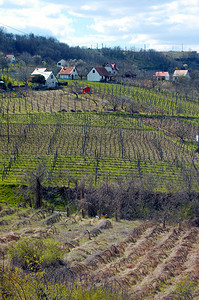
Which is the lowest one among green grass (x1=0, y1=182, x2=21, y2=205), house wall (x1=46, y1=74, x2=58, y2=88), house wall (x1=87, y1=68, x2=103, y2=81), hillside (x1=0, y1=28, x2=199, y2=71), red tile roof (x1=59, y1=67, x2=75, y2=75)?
green grass (x1=0, y1=182, x2=21, y2=205)

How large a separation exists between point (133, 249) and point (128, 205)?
6.76 metres

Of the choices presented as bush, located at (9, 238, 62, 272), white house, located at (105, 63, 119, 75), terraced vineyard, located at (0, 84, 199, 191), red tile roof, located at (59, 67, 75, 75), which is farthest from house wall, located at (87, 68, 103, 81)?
bush, located at (9, 238, 62, 272)

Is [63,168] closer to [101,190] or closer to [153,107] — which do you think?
[101,190]

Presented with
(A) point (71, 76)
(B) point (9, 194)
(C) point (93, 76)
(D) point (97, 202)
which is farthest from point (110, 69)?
(D) point (97, 202)

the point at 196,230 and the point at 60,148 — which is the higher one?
the point at 60,148

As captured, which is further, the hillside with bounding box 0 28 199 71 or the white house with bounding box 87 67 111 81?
the hillside with bounding box 0 28 199 71

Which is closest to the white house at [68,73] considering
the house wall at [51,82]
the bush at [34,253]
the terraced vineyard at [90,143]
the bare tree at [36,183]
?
the house wall at [51,82]

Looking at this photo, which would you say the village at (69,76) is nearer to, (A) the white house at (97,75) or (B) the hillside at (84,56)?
(A) the white house at (97,75)

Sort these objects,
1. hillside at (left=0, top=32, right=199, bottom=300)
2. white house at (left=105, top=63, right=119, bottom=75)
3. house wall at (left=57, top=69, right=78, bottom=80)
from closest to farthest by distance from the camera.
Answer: hillside at (left=0, top=32, right=199, bottom=300)
house wall at (left=57, top=69, right=78, bottom=80)
white house at (left=105, top=63, right=119, bottom=75)

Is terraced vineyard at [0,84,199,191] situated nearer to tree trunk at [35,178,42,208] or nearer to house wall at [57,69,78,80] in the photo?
tree trunk at [35,178,42,208]

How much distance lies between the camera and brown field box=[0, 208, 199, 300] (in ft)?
35.5

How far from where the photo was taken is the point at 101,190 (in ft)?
70.4

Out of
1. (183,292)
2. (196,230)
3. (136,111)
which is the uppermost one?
(136,111)

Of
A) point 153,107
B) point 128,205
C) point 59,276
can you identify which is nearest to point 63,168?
point 128,205
